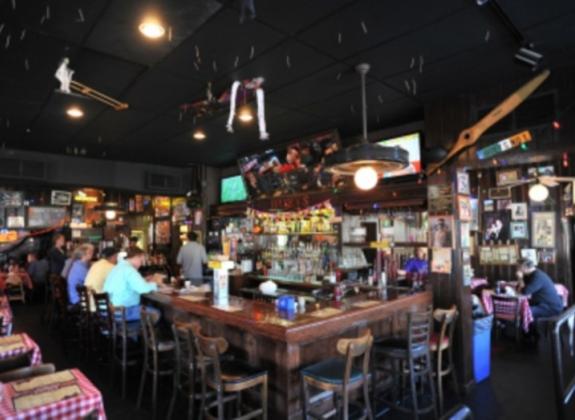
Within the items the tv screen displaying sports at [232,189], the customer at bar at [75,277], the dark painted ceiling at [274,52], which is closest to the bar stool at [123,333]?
the customer at bar at [75,277]

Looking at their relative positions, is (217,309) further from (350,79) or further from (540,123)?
(540,123)

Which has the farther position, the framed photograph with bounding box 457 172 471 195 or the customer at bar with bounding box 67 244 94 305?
the customer at bar with bounding box 67 244 94 305

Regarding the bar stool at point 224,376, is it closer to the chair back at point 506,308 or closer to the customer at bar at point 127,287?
the customer at bar at point 127,287

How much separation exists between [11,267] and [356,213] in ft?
28.3

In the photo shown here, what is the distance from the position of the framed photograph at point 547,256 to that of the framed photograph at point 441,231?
442cm

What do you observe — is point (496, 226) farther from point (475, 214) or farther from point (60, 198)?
point (60, 198)

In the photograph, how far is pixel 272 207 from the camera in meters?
7.50

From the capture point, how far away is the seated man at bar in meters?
5.88

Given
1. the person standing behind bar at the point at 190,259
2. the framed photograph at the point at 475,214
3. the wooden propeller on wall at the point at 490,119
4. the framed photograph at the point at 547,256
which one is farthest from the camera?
the framed photograph at the point at 475,214

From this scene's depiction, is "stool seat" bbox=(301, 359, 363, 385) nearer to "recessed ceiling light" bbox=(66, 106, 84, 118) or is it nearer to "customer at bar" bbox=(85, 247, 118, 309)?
"customer at bar" bbox=(85, 247, 118, 309)

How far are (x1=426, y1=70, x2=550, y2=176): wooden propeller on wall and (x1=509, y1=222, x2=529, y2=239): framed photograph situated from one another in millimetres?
4454

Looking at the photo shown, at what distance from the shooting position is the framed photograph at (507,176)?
7.77 m

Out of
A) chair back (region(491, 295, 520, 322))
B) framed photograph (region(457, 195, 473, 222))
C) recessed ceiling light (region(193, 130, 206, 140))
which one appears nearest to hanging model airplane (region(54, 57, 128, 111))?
recessed ceiling light (region(193, 130, 206, 140))

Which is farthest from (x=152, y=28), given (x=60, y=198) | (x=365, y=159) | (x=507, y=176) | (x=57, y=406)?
(x=60, y=198)
